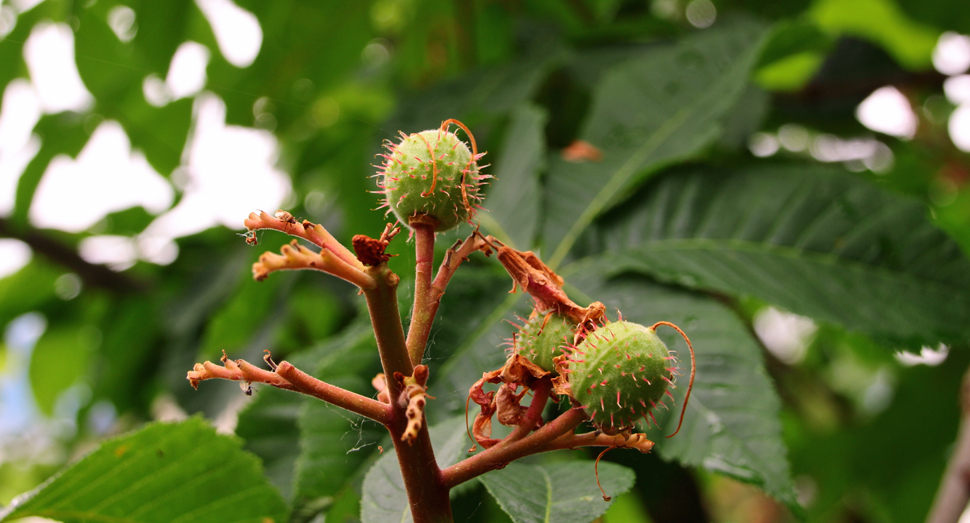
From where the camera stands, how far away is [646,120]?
1.85 meters

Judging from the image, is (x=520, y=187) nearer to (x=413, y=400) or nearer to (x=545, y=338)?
(x=545, y=338)

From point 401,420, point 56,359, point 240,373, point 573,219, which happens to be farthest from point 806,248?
point 56,359

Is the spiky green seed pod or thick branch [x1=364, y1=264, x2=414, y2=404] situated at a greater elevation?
thick branch [x1=364, y1=264, x2=414, y2=404]

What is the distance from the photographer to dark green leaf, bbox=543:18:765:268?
1.70 metres

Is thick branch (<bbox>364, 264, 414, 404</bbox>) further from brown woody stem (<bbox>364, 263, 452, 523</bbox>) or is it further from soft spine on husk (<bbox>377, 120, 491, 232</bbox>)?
soft spine on husk (<bbox>377, 120, 491, 232</bbox>)

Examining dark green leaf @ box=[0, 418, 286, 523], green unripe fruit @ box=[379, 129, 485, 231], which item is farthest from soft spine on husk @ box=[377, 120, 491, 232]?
dark green leaf @ box=[0, 418, 286, 523]

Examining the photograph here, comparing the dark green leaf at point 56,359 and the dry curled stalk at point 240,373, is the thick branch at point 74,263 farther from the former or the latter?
the dry curled stalk at point 240,373

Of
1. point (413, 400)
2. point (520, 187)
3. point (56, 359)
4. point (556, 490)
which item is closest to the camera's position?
point (413, 400)

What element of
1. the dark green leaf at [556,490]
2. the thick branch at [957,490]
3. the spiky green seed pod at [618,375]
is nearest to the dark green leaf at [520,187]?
the dark green leaf at [556,490]

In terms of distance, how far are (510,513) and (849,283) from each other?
1.06 m

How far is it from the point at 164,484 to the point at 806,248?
1.40m

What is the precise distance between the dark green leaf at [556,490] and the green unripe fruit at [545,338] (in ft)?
0.58

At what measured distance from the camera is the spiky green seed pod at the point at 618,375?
0.76 meters

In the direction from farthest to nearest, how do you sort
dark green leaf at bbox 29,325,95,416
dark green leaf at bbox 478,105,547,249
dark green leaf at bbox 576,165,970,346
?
dark green leaf at bbox 29,325,95,416, dark green leaf at bbox 478,105,547,249, dark green leaf at bbox 576,165,970,346
